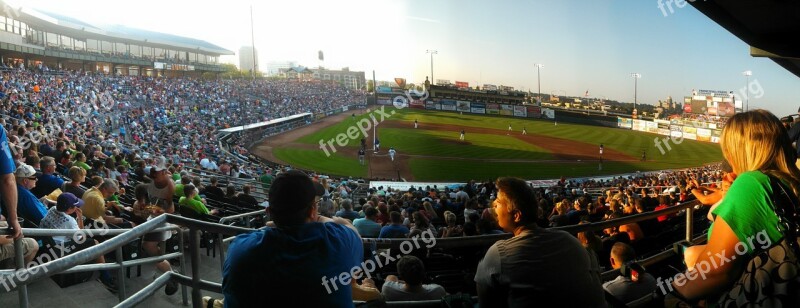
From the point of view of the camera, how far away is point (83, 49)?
5650cm

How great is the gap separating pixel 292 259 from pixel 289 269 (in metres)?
0.04

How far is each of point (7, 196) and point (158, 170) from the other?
4196mm

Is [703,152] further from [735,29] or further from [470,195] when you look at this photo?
[735,29]

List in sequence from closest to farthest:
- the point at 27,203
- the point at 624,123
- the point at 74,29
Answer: the point at 27,203 < the point at 74,29 < the point at 624,123

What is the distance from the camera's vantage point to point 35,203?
17.4 feet

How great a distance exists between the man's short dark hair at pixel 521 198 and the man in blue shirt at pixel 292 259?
2.54 ft

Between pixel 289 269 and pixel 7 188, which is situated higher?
pixel 7 188

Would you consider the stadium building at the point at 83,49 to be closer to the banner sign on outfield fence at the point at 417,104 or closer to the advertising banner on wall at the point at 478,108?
the banner sign on outfield fence at the point at 417,104

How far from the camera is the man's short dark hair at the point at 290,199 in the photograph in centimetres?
224

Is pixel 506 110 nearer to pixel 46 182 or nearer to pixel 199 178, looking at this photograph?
pixel 199 178

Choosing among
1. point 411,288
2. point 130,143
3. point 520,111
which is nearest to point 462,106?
point 520,111

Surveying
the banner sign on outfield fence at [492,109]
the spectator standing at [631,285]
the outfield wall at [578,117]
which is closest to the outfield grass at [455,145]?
the outfield wall at [578,117]

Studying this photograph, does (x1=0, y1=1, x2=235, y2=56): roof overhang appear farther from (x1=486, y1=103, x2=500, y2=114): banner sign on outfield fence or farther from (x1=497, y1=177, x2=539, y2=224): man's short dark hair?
(x1=497, y1=177, x2=539, y2=224): man's short dark hair

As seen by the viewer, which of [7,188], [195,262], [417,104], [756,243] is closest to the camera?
[756,243]
